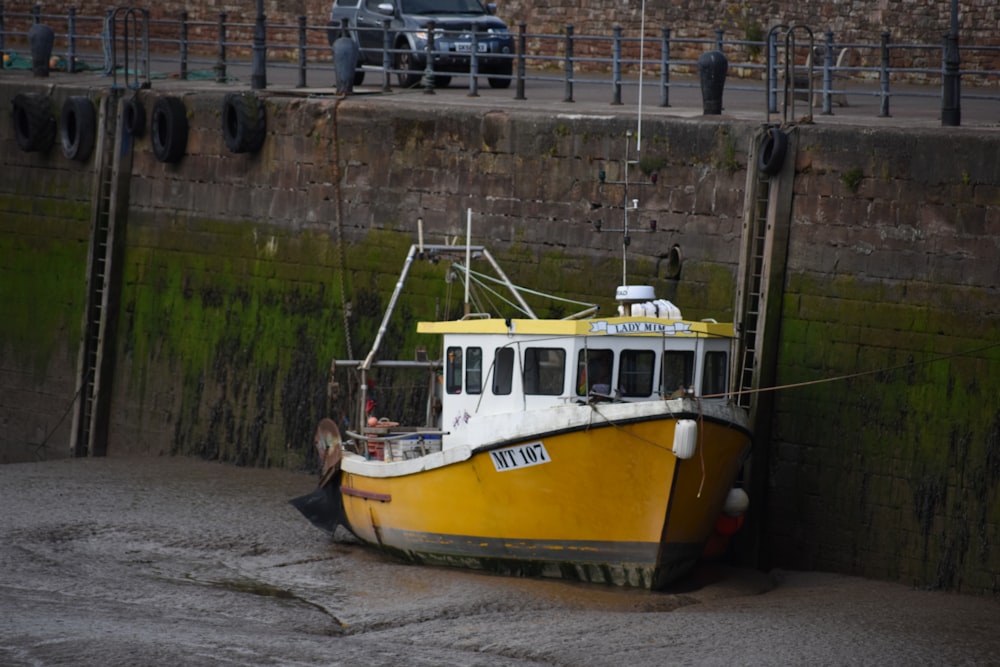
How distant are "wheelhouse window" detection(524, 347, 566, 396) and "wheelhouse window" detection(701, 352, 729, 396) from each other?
113 cm

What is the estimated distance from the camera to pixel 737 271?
15.2 meters

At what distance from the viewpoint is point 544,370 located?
13789 millimetres

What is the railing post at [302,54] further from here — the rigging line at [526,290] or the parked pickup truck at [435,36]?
the rigging line at [526,290]

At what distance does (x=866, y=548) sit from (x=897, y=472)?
0.69 meters

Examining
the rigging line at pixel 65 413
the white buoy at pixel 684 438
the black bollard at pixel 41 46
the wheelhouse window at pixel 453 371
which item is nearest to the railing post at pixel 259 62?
the rigging line at pixel 65 413

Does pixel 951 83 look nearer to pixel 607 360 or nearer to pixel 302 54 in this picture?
pixel 607 360

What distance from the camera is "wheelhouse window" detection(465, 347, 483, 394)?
14.3 metres

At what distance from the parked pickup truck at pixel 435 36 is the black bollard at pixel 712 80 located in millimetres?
5160

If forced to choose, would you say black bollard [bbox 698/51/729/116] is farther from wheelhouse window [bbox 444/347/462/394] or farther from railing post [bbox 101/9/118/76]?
railing post [bbox 101/9/118/76]

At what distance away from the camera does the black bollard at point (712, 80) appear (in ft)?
54.1

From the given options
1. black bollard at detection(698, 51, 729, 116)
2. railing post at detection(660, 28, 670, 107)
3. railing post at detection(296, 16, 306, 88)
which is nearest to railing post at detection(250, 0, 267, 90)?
railing post at detection(296, 16, 306, 88)

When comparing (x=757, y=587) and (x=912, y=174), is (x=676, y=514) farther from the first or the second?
(x=912, y=174)

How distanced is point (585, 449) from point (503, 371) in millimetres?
1162

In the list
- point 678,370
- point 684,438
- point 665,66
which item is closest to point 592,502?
point 684,438
